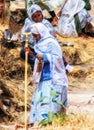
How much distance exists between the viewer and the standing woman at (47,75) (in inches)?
462

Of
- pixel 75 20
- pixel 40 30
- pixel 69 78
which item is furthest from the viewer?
pixel 75 20

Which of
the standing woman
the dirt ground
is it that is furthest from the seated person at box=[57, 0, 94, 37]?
the standing woman

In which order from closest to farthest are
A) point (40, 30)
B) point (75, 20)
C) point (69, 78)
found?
1. point (40, 30)
2. point (69, 78)
3. point (75, 20)

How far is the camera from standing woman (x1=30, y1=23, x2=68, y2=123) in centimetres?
1174

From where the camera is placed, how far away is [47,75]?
38.8ft

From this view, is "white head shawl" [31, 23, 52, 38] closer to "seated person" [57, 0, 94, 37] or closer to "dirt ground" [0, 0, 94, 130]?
"dirt ground" [0, 0, 94, 130]

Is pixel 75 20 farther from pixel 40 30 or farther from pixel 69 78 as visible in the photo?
→ pixel 40 30

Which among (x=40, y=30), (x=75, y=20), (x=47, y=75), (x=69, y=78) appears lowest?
(x=69, y=78)

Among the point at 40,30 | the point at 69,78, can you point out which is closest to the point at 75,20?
the point at 69,78

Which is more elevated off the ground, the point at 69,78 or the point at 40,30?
the point at 40,30

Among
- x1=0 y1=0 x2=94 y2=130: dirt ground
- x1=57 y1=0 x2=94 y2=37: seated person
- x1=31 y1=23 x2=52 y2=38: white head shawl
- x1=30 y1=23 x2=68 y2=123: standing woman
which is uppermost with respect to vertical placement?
x1=31 y1=23 x2=52 y2=38: white head shawl

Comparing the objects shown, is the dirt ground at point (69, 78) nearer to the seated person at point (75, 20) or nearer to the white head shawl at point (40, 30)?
the seated person at point (75, 20)

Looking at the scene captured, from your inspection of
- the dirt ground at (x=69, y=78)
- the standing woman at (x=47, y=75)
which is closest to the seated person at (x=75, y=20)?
the dirt ground at (x=69, y=78)

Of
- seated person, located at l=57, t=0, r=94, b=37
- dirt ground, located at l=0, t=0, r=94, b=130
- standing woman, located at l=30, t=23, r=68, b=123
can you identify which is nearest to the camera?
standing woman, located at l=30, t=23, r=68, b=123
